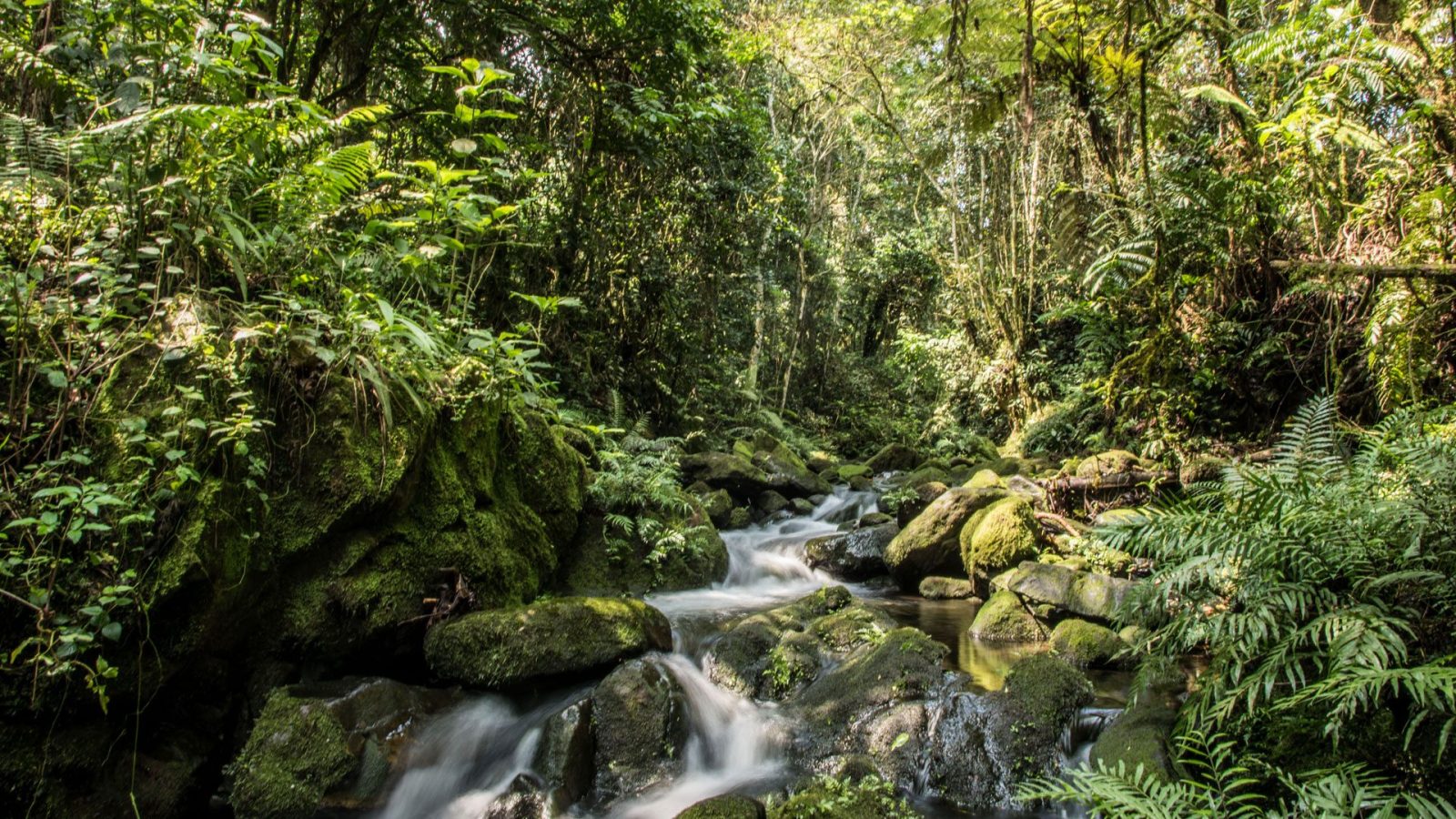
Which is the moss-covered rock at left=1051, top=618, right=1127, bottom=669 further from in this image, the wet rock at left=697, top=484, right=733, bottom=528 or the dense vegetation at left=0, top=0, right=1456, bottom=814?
the wet rock at left=697, top=484, right=733, bottom=528

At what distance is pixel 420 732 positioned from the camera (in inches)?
139

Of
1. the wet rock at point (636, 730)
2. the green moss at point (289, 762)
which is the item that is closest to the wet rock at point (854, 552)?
the wet rock at point (636, 730)

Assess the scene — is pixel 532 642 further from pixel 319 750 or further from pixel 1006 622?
pixel 1006 622

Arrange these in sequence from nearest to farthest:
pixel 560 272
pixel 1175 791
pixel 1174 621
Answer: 1. pixel 1175 791
2. pixel 1174 621
3. pixel 560 272

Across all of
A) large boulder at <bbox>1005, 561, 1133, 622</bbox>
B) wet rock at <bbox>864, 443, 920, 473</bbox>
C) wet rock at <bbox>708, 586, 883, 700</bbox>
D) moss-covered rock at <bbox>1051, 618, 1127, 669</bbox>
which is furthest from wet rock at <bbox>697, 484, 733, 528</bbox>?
wet rock at <bbox>864, 443, 920, 473</bbox>

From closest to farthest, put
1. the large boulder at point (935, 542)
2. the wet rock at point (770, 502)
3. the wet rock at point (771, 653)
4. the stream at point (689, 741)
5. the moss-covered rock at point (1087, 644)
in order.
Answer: the stream at point (689, 741)
the wet rock at point (771, 653)
the moss-covered rock at point (1087, 644)
the large boulder at point (935, 542)
the wet rock at point (770, 502)

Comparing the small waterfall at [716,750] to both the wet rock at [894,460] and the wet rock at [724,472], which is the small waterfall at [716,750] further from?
the wet rock at [894,460]

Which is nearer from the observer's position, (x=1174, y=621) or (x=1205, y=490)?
(x=1174, y=621)

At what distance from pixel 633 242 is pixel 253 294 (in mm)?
5607

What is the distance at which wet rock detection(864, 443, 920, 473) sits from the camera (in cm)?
1374

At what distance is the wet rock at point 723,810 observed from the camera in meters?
2.98

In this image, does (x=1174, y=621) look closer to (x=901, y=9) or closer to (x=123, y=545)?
(x=123, y=545)

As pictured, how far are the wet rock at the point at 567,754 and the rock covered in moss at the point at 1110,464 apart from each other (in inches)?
242

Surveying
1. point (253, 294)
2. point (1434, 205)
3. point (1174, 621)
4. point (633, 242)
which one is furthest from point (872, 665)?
point (633, 242)
